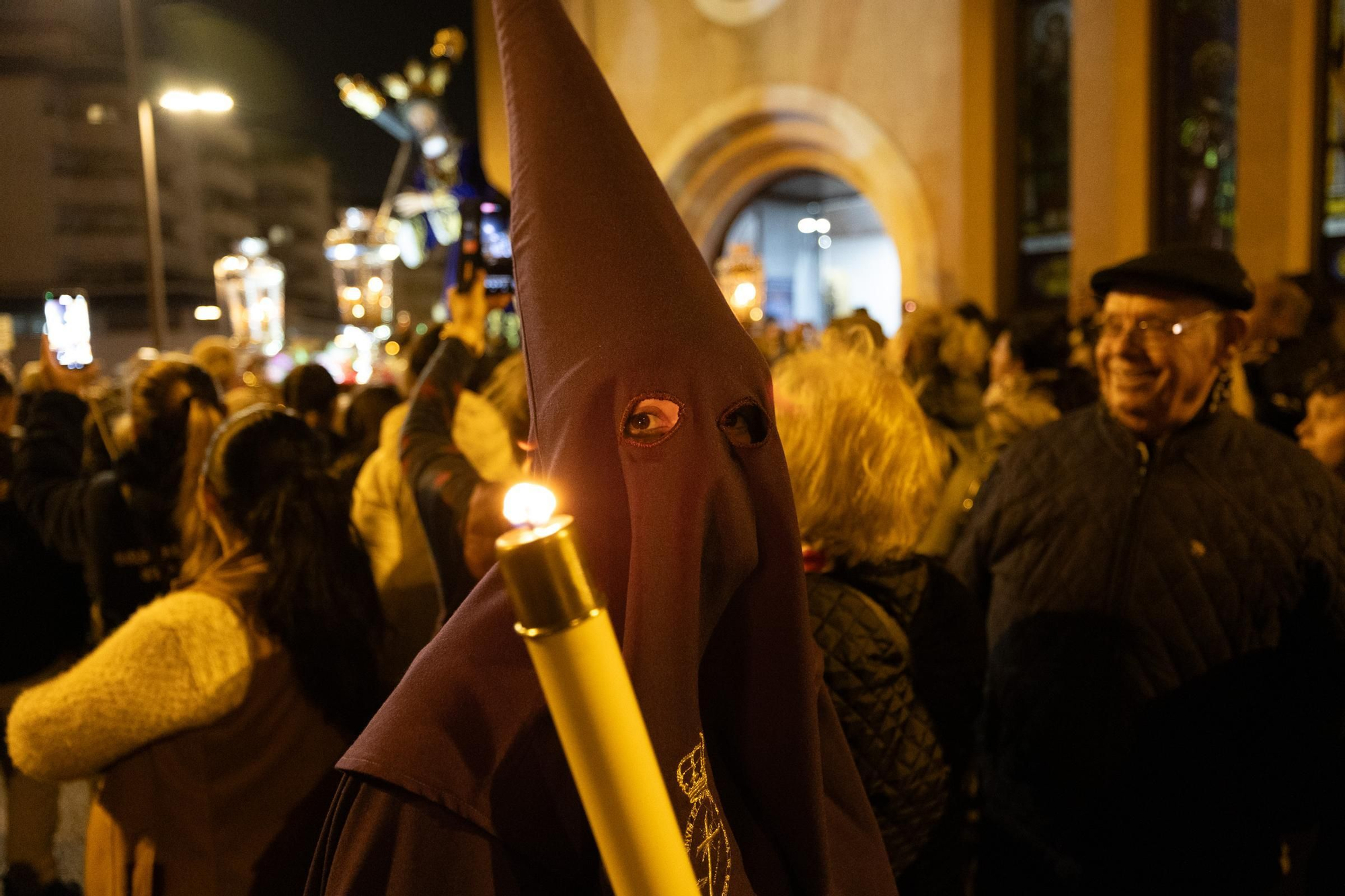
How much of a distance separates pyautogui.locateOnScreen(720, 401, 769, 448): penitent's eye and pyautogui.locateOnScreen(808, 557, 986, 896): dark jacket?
33.9 inches

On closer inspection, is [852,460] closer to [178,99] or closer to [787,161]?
[178,99]

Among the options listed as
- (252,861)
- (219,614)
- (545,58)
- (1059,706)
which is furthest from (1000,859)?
(545,58)

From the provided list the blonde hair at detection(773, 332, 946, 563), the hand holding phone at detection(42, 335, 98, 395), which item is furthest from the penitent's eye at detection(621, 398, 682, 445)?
→ the hand holding phone at detection(42, 335, 98, 395)

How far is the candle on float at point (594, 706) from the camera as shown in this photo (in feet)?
1.81

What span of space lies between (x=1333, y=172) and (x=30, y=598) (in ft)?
35.3

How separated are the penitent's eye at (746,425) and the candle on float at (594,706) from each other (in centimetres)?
47

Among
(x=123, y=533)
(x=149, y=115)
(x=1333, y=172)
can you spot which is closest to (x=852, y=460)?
(x=123, y=533)

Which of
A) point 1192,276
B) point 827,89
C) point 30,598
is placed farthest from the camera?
point 827,89

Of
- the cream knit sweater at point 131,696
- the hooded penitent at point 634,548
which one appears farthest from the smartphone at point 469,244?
the hooded penitent at point 634,548

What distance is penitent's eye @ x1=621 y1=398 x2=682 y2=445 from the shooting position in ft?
3.32

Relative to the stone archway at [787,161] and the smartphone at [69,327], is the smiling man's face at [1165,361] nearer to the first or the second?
the smartphone at [69,327]

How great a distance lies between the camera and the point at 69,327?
10.3 ft

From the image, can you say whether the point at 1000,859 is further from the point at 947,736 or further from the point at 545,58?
the point at 545,58

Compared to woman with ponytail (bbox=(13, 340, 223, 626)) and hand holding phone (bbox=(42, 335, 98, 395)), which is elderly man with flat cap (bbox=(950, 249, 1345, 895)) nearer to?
woman with ponytail (bbox=(13, 340, 223, 626))
